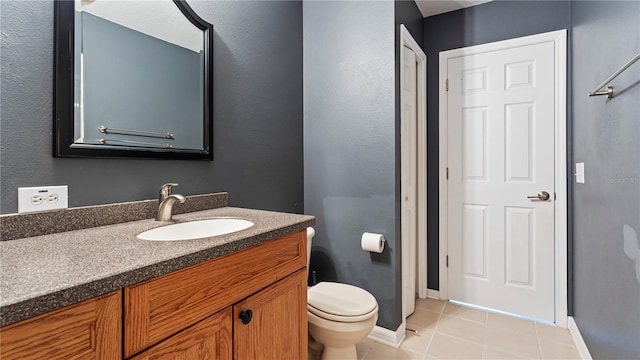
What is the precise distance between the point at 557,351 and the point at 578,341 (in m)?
0.17

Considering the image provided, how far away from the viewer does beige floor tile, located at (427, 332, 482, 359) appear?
1.80 m

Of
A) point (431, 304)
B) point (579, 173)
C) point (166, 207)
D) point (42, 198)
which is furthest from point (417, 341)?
point (42, 198)

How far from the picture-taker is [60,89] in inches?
39.8

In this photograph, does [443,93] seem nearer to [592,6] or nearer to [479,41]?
[479,41]

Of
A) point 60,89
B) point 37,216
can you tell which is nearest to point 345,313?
point 37,216

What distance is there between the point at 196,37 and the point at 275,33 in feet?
2.09

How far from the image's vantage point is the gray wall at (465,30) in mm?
2164

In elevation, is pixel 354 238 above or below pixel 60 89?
below

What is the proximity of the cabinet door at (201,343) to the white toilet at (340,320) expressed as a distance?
71 centimetres

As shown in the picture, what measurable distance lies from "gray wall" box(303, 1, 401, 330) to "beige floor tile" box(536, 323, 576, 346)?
1.02 m

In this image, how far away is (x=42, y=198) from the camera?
0.97m

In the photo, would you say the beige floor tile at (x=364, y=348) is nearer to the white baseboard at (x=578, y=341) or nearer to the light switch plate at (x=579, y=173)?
the white baseboard at (x=578, y=341)

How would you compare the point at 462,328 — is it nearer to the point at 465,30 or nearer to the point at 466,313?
the point at 466,313

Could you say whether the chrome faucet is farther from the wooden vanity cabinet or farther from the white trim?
the white trim
